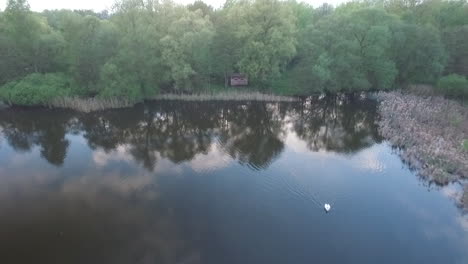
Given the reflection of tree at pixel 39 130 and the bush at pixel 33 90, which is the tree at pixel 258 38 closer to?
the bush at pixel 33 90

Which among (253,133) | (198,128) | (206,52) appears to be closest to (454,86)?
(253,133)

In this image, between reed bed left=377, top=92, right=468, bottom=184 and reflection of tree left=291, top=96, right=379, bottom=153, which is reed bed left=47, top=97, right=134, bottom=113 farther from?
reed bed left=377, top=92, right=468, bottom=184

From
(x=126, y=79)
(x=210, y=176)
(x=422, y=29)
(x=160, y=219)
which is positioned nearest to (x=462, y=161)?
(x=210, y=176)

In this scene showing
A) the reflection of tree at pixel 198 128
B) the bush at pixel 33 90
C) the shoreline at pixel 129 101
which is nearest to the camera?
the reflection of tree at pixel 198 128

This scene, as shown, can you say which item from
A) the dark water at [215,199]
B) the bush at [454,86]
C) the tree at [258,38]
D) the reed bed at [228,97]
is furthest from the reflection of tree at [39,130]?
the bush at [454,86]

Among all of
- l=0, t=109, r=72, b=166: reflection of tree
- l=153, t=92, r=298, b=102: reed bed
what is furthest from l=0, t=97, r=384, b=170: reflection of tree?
l=153, t=92, r=298, b=102: reed bed

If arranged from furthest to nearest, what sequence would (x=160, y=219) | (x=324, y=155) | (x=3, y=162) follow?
(x=324, y=155), (x=3, y=162), (x=160, y=219)

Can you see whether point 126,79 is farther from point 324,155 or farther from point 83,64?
point 324,155
